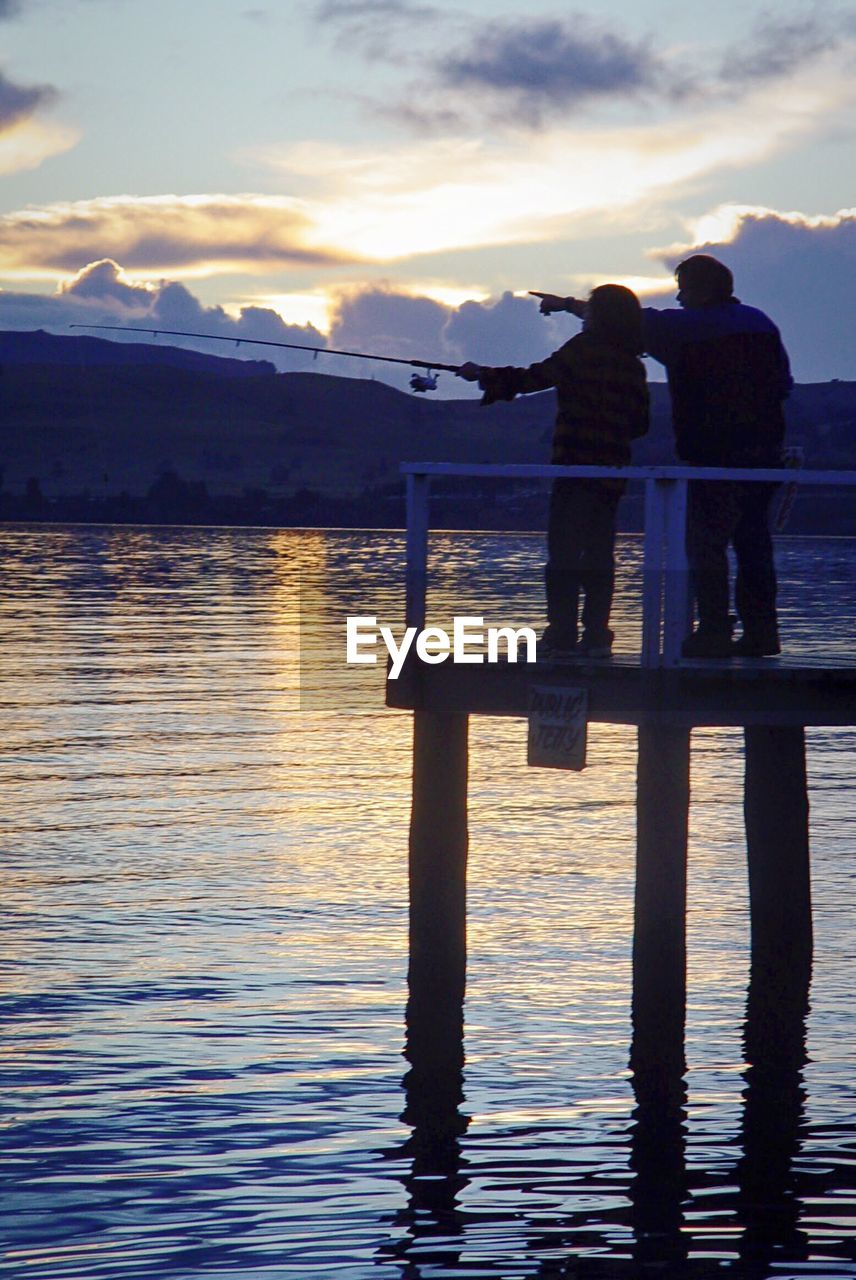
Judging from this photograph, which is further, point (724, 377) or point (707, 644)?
point (707, 644)

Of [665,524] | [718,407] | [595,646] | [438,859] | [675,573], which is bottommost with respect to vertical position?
[438,859]

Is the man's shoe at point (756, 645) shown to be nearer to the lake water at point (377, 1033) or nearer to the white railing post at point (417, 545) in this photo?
the lake water at point (377, 1033)

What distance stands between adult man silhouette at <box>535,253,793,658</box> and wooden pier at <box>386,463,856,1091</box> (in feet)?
1.28

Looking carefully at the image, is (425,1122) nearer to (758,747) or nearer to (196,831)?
(758,747)

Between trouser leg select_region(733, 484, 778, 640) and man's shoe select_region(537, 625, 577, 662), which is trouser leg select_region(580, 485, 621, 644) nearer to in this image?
man's shoe select_region(537, 625, 577, 662)

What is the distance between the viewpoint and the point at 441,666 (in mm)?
10914

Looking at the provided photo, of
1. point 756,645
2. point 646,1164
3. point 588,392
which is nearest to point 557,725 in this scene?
point 756,645

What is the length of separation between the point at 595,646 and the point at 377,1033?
269 centimetres

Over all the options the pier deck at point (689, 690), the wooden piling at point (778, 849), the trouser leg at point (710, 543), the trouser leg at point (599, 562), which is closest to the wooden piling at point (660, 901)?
the pier deck at point (689, 690)

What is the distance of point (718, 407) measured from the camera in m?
10.6

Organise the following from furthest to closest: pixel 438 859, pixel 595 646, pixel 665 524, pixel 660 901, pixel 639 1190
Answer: pixel 438 859 < pixel 595 646 < pixel 660 901 < pixel 665 524 < pixel 639 1190

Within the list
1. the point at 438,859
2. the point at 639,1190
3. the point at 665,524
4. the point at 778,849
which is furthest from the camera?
the point at 778,849

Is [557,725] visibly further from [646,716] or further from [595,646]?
[595,646]

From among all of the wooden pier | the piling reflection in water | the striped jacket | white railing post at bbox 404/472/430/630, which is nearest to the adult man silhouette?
the striped jacket
